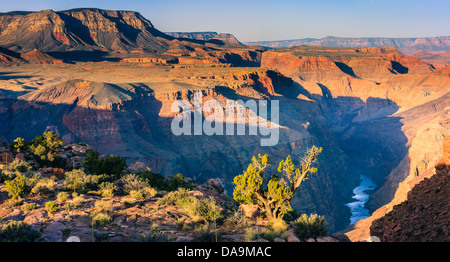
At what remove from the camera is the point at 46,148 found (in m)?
33.8

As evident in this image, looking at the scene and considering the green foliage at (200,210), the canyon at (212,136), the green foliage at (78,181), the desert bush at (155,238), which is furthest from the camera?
the canyon at (212,136)

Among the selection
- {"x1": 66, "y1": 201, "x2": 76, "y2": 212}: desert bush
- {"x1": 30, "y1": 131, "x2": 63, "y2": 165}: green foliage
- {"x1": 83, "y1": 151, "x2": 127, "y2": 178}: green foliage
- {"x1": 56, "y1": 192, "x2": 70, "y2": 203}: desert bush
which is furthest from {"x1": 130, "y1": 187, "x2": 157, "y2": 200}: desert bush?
{"x1": 30, "y1": 131, "x2": 63, "y2": 165}: green foliage

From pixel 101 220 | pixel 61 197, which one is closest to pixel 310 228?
pixel 101 220

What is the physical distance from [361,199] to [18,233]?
392 feet

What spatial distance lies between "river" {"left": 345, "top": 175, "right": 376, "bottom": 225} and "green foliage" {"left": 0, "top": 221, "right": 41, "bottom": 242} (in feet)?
314

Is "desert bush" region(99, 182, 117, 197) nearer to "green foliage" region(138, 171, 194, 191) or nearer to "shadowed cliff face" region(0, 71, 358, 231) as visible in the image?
"green foliage" region(138, 171, 194, 191)

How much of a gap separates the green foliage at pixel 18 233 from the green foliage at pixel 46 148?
64.7 feet

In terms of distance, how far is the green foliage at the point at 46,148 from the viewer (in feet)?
106

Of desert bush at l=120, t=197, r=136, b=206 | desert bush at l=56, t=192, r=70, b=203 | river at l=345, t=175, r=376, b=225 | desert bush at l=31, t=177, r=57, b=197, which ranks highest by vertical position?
desert bush at l=31, t=177, r=57, b=197

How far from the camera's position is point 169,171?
89.2 meters


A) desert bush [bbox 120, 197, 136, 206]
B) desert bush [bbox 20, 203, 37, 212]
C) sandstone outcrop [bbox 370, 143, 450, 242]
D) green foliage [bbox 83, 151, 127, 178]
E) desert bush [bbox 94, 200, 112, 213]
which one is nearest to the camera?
sandstone outcrop [bbox 370, 143, 450, 242]

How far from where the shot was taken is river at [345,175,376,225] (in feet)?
343

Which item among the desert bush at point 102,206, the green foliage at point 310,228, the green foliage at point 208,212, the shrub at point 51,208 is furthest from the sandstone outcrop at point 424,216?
the shrub at point 51,208

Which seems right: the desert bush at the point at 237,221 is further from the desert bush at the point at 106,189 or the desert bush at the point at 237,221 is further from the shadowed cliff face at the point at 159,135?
the shadowed cliff face at the point at 159,135
